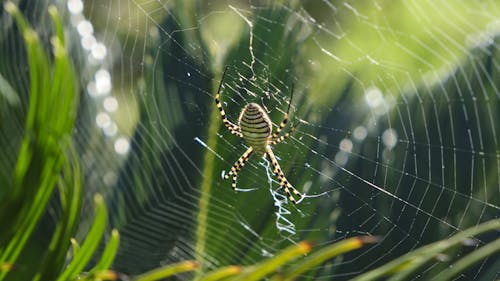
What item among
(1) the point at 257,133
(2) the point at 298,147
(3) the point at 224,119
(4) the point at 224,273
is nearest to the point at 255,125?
(1) the point at 257,133

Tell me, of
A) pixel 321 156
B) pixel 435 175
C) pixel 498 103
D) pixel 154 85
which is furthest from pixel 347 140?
pixel 154 85

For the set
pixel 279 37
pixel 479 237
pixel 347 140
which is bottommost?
pixel 479 237

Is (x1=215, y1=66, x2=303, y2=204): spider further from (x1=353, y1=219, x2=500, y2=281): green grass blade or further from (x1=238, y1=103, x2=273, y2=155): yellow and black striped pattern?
(x1=353, y1=219, x2=500, y2=281): green grass blade

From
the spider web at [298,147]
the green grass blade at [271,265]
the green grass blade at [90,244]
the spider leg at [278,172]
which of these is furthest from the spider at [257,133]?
the green grass blade at [271,265]

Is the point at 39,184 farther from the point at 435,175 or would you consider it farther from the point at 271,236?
the point at 435,175

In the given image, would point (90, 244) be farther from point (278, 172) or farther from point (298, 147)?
point (278, 172)

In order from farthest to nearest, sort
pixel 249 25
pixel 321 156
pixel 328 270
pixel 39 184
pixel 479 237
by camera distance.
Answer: pixel 249 25, pixel 479 237, pixel 321 156, pixel 328 270, pixel 39 184
